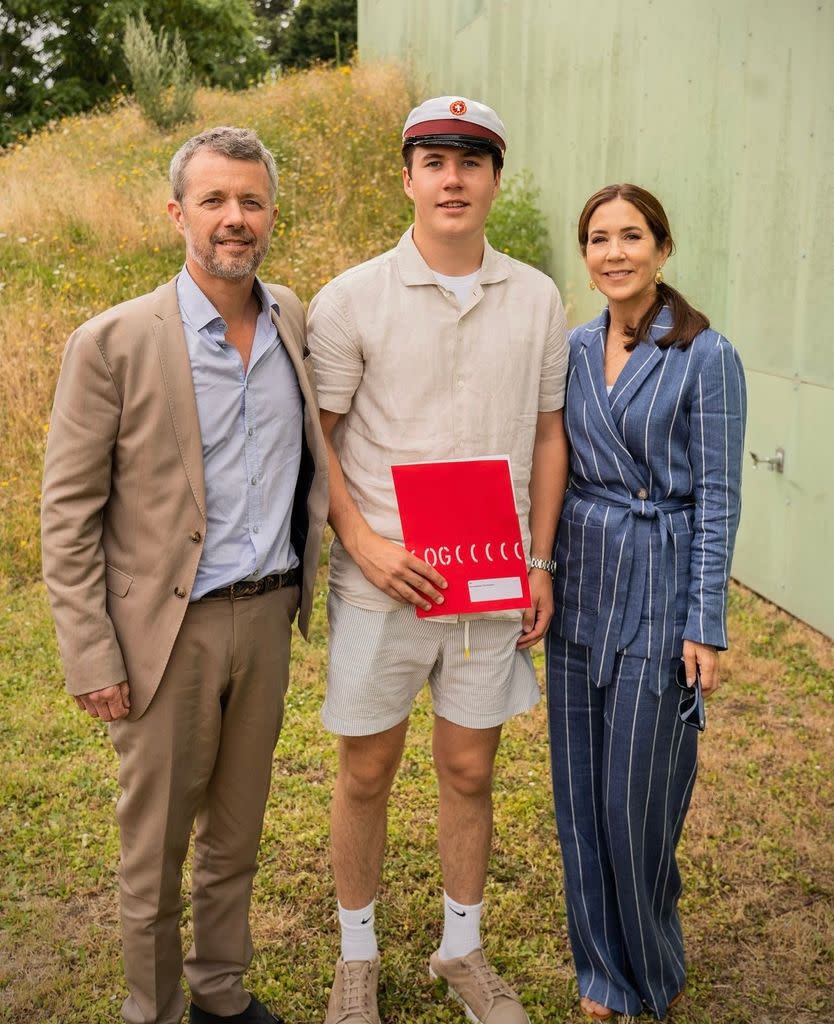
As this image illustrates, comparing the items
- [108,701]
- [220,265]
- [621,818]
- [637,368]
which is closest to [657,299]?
[637,368]

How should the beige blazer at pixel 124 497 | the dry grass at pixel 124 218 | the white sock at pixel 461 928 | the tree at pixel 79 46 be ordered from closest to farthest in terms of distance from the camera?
1. the beige blazer at pixel 124 497
2. the white sock at pixel 461 928
3. the dry grass at pixel 124 218
4. the tree at pixel 79 46

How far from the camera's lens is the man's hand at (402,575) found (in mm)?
2711

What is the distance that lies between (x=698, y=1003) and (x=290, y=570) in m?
1.68

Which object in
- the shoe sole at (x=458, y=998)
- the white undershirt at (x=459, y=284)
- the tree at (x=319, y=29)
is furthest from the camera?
the tree at (x=319, y=29)

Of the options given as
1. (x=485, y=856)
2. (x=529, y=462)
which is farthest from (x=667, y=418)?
(x=485, y=856)

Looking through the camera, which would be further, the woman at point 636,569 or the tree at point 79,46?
the tree at point 79,46

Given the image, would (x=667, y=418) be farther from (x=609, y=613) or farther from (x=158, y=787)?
(x=158, y=787)

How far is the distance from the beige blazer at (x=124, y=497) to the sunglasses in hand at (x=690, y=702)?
1222 millimetres

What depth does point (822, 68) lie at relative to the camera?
5.16 metres

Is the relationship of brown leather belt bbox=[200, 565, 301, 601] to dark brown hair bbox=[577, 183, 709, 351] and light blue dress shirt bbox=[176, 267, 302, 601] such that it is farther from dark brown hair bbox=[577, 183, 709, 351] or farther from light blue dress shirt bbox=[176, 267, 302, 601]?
dark brown hair bbox=[577, 183, 709, 351]

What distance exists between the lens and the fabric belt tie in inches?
105

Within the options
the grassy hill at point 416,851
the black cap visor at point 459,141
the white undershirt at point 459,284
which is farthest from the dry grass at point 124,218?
the black cap visor at point 459,141

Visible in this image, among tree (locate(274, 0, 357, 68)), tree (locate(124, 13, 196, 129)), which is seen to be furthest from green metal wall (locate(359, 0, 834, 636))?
tree (locate(274, 0, 357, 68))

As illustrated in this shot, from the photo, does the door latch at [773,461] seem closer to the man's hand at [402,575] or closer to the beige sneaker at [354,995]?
the man's hand at [402,575]
